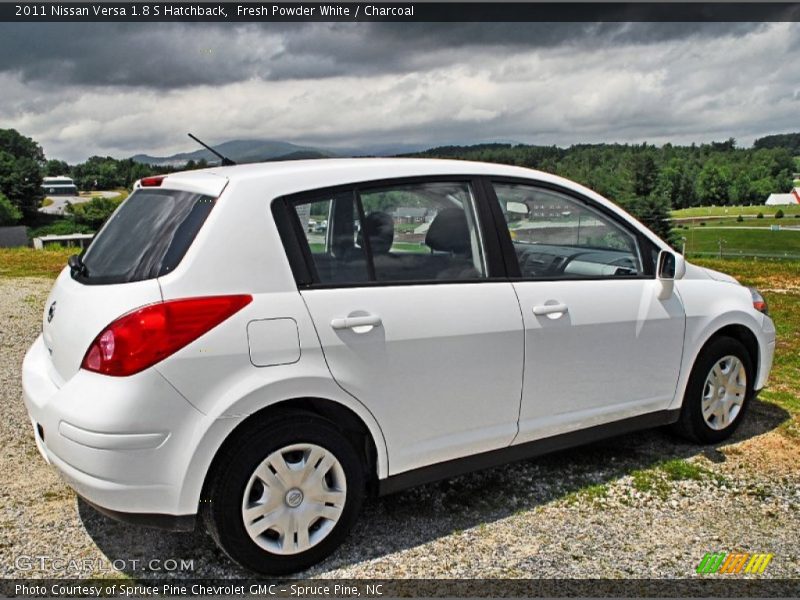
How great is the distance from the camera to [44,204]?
110 meters

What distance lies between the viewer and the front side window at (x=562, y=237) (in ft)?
12.1

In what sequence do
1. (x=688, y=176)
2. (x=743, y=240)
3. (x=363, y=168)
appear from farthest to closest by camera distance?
(x=743, y=240) < (x=688, y=176) < (x=363, y=168)

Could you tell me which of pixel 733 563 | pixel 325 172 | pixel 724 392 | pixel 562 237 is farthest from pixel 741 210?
pixel 325 172

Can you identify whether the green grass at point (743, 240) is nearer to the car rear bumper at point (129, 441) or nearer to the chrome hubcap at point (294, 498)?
the chrome hubcap at point (294, 498)

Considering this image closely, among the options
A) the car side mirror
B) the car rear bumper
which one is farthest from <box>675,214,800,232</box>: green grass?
the car rear bumper

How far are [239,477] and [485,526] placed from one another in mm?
1356

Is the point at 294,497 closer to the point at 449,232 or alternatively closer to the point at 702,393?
the point at 449,232

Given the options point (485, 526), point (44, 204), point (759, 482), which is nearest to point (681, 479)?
point (759, 482)

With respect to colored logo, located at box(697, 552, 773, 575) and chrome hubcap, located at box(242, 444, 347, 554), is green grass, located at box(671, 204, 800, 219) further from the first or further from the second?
chrome hubcap, located at box(242, 444, 347, 554)

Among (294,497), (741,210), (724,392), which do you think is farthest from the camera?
(741,210)

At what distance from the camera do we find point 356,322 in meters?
3.02

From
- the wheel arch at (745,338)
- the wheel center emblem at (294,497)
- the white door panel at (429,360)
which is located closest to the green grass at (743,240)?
the wheel arch at (745,338)

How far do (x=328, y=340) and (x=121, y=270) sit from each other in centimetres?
94

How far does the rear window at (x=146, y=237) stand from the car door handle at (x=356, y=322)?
2.28ft
